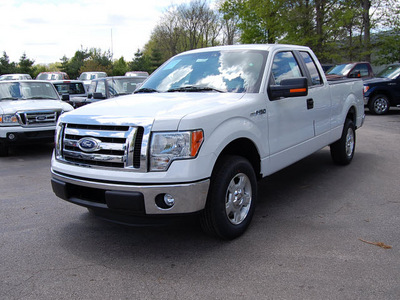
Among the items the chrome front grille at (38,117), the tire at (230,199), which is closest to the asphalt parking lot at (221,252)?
the tire at (230,199)

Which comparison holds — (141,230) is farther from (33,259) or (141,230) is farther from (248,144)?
(248,144)

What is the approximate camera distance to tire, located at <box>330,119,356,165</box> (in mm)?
6340

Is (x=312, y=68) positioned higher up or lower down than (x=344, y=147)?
higher up

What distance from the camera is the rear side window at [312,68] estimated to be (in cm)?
538

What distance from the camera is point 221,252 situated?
135 inches

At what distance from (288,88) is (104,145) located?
2.03 meters

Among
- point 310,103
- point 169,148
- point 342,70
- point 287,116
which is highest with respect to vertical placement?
point 342,70

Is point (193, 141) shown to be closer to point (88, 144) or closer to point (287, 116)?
point (88, 144)

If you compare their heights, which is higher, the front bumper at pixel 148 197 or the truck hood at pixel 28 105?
the truck hood at pixel 28 105

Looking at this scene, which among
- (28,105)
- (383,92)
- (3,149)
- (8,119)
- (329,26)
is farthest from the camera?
(329,26)

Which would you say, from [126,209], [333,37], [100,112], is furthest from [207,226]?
[333,37]

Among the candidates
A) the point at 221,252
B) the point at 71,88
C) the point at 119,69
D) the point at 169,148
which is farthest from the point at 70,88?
the point at 119,69

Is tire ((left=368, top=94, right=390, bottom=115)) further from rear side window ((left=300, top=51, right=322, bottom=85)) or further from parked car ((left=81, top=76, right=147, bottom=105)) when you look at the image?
rear side window ((left=300, top=51, right=322, bottom=85))

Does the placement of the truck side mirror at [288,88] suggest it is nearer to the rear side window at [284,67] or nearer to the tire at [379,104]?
the rear side window at [284,67]
